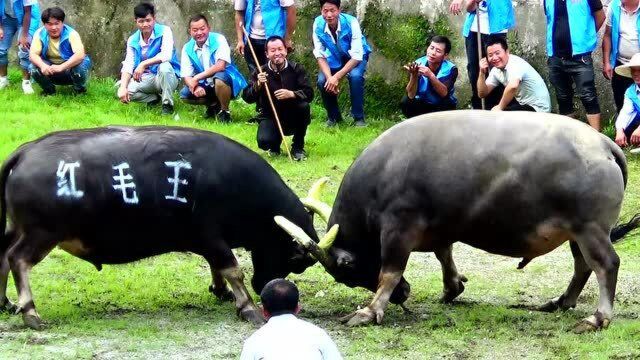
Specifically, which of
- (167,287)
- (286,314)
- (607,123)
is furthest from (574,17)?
(286,314)

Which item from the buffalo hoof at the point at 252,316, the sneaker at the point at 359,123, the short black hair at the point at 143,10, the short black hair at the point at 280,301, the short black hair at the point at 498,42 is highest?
the short black hair at the point at 280,301

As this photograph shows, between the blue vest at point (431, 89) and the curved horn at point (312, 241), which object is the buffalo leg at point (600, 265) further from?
the blue vest at point (431, 89)

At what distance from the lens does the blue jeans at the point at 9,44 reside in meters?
15.8

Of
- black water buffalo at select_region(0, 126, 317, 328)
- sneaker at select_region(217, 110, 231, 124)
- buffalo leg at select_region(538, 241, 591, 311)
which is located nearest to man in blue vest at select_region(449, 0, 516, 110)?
sneaker at select_region(217, 110, 231, 124)

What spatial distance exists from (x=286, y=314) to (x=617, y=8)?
8642 millimetres

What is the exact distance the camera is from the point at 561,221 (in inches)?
347

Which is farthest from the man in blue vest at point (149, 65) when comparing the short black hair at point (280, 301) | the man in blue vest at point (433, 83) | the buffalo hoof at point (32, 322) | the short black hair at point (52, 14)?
the short black hair at point (280, 301)

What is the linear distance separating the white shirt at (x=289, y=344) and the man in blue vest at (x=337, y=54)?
8.82 m

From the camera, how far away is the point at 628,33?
13.7 m

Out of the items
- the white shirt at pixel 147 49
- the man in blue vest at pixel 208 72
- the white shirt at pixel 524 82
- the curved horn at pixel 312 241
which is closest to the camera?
the curved horn at pixel 312 241

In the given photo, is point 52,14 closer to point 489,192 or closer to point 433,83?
point 433,83

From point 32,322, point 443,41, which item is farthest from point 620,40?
point 32,322

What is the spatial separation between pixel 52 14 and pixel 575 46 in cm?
618

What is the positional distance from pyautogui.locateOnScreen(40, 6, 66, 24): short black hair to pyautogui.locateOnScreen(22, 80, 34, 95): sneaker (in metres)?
0.87
